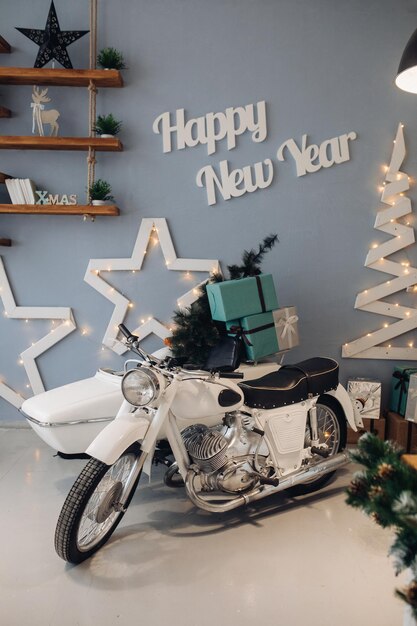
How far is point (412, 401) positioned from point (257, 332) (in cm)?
105

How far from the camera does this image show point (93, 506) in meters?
2.34

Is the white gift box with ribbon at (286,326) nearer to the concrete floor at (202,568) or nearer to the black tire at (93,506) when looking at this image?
the concrete floor at (202,568)

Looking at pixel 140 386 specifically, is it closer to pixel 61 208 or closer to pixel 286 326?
pixel 286 326

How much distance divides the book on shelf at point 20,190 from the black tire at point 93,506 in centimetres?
Result: 197

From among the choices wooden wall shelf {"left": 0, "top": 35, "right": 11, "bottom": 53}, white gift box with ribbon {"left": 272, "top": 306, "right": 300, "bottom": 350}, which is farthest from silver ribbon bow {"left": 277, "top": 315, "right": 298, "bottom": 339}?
wooden wall shelf {"left": 0, "top": 35, "right": 11, "bottom": 53}

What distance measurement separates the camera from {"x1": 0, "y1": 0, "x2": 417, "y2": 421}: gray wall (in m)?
3.63

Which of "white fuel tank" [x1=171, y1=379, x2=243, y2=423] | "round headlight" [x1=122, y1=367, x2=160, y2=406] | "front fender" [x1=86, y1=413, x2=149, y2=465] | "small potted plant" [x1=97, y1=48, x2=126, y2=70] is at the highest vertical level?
"small potted plant" [x1=97, y1=48, x2=126, y2=70]

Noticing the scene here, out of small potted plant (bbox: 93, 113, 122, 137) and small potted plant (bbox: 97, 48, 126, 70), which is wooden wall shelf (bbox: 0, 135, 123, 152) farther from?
small potted plant (bbox: 97, 48, 126, 70)

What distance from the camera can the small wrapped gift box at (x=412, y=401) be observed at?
338cm

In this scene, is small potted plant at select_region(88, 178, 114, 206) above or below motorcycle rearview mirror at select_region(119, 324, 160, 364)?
above

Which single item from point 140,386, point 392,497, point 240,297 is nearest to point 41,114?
point 240,297

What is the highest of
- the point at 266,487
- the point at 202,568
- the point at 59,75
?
the point at 59,75

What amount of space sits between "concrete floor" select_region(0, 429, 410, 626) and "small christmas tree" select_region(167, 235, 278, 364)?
0.79m

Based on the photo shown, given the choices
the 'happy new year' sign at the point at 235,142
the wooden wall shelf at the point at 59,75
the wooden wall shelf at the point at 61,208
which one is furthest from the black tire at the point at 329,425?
the wooden wall shelf at the point at 59,75
